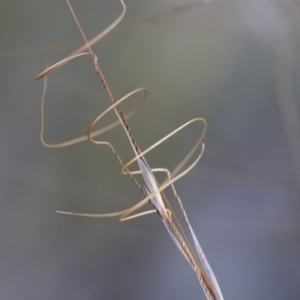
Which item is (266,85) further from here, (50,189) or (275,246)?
(50,189)

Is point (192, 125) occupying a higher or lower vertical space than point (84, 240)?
higher

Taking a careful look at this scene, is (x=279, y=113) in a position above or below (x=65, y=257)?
above

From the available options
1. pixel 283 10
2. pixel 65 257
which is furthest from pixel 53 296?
pixel 283 10

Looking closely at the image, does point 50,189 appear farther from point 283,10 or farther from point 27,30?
point 283,10

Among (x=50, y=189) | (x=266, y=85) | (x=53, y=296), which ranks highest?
(x=266, y=85)

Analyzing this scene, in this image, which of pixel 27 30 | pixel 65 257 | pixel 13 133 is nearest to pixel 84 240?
pixel 65 257
